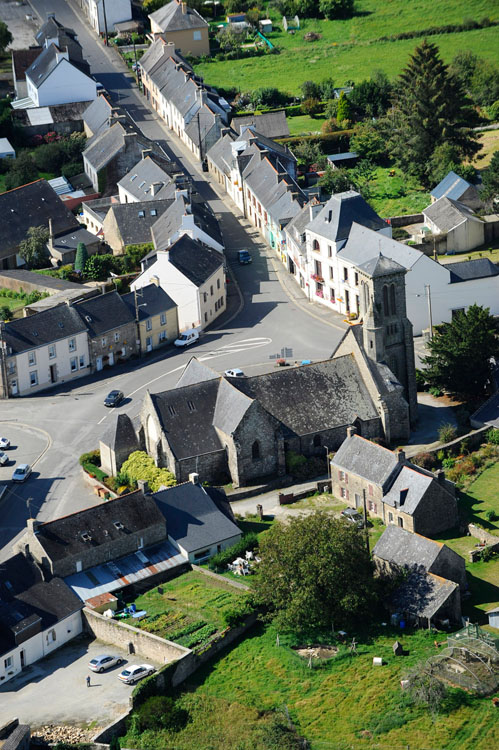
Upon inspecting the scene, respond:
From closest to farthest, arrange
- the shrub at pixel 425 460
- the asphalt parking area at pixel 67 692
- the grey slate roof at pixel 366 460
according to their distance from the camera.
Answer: the asphalt parking area at pixel 67 692, the grey slate roof at pixel 366 460, the shrub at pixel 425 460

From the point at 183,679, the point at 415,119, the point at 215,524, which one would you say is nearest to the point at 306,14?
the point at 415,119

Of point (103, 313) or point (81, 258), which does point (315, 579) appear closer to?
point (103, 313)

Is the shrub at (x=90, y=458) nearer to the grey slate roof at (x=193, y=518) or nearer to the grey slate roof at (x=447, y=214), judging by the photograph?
the grey slate roof at (x=193, y=518)

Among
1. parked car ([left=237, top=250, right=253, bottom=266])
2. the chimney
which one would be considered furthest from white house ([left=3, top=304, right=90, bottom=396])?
the chimney

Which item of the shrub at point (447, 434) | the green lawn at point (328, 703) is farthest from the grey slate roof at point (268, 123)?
the green lawn at point (328, 703)

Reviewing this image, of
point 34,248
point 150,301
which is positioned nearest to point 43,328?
point 150,301

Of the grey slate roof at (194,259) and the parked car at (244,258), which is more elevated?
the grey slate roof at (194,259)
